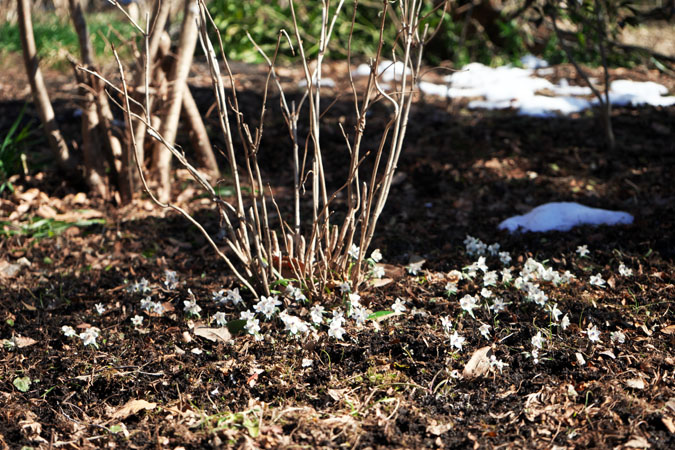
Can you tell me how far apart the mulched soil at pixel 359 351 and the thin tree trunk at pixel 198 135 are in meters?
0.45

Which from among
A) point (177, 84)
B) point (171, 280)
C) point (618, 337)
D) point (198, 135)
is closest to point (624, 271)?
point (618, 337)

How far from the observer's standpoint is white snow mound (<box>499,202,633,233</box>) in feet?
11.4

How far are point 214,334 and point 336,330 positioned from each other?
0.53 metres

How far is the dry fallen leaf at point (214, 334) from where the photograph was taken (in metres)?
2.46

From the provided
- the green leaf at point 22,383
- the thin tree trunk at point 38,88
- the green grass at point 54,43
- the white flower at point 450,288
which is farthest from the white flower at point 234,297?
the green grass at point 54,43

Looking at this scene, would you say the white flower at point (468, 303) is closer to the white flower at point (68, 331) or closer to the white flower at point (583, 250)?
the white flower at point (583, 250)

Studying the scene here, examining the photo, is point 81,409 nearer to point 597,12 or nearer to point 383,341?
point 383,341

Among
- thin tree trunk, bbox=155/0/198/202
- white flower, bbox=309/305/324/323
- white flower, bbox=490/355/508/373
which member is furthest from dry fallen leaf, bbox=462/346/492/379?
thin tree trunk, bbox=155/0/198/202

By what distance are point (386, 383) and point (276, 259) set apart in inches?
33.8

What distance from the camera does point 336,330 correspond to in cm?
235

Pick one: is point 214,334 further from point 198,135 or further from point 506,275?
point 198,135

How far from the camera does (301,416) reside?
6.70ft

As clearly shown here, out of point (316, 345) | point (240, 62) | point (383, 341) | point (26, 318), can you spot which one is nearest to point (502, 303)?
point (383, 341)

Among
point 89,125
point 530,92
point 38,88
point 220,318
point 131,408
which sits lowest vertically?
point 131,408
